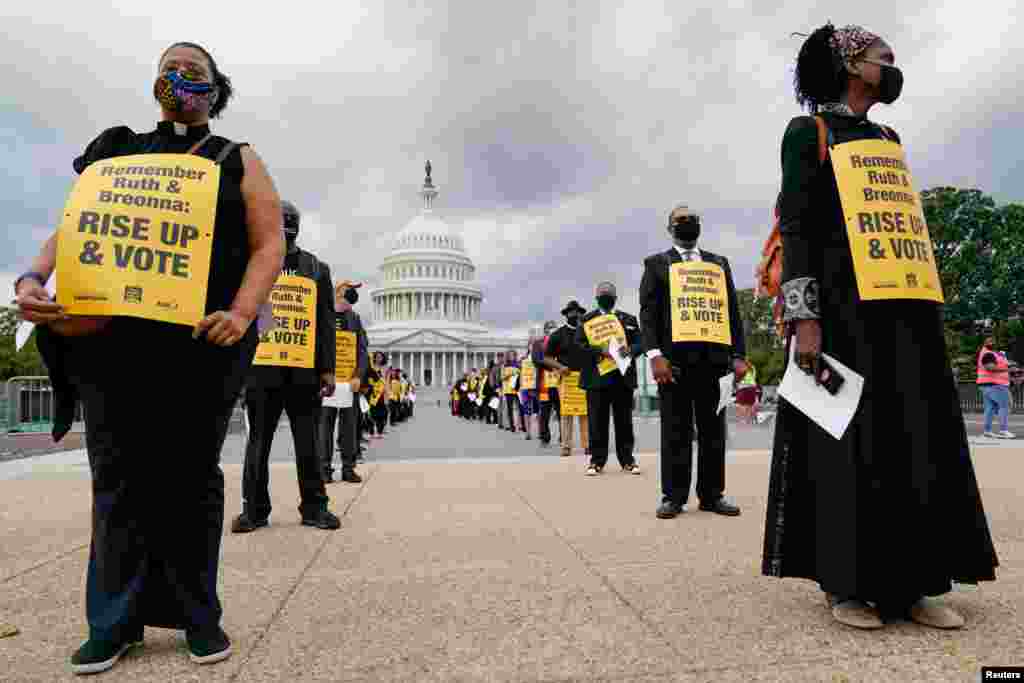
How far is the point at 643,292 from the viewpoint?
21.2 feet

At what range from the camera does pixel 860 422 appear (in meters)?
3.13

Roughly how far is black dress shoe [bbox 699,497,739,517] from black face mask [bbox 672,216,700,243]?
2062 millimetres

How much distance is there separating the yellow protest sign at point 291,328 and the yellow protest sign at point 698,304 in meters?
2.69

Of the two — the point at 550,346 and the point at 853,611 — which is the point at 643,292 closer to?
the point at 853,611

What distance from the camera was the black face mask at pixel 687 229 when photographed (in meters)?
6.50

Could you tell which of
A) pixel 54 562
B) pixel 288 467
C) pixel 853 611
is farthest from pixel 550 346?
pixel 853 611

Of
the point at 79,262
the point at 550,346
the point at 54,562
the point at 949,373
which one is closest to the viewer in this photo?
the point at 79,262

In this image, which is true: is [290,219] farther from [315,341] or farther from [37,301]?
[37,301]

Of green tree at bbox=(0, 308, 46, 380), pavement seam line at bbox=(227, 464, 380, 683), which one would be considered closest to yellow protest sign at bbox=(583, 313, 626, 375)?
pavement seam line at bbox=(227, 464, 380, 683)

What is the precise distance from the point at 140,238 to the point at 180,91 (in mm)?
618

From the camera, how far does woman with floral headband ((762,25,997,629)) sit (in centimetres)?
304

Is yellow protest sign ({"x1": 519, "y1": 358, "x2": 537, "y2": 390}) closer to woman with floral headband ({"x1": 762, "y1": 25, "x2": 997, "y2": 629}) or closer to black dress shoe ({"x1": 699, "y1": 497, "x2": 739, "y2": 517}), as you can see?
black dress shoe ({"x1": 699, "y1": 497, "x2": 739, "y2": 517})

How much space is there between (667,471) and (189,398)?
3.83 metres

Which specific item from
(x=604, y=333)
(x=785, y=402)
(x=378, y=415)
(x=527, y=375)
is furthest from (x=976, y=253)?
(x=785, y=402)
